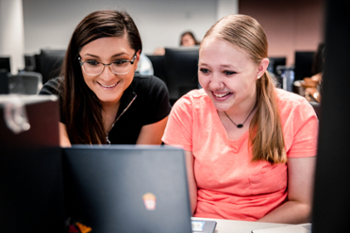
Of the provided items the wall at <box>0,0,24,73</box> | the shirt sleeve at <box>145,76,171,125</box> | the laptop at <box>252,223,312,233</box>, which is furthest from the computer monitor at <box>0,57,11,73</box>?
the laptop at <box>252,223,312,233</box>

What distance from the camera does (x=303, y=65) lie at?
2547 millimetres

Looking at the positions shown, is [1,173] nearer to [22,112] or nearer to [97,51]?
[22,112]

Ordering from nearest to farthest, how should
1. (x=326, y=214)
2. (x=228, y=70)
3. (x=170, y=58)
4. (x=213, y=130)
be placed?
(x=326, y=214)
(x=228, y=70)
(x=213, y=130)
(x=170, y=58)

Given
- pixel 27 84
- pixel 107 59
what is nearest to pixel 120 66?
pixel 107 59

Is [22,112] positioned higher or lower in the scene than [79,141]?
higher

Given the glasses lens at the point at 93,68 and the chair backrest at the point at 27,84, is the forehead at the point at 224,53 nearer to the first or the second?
the glasses lens at the point at 93,68

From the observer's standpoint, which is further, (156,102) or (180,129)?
(156,102)

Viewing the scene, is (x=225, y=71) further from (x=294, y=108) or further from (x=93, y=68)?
(x=93, y=68)

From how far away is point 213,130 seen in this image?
109 cm

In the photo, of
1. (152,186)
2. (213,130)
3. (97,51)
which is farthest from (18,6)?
(152,186)

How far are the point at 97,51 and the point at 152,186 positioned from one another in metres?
0.83

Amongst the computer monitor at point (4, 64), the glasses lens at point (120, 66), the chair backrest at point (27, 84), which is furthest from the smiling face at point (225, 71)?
the computer monitor at point (4, 64)

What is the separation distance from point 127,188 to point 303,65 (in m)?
2.40

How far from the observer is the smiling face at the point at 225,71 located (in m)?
0.97
